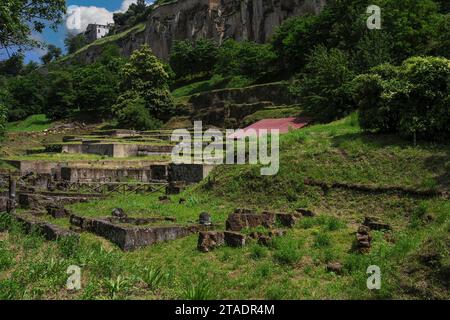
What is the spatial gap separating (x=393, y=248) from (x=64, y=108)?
58915 millimetres

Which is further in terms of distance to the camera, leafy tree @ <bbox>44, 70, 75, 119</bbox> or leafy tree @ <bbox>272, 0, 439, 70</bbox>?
leafy tree @ <bbox>44, 70, 75, 119</bbox>

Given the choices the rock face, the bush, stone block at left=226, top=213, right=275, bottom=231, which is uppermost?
the rock face

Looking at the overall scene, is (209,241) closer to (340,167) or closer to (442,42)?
(340,167)

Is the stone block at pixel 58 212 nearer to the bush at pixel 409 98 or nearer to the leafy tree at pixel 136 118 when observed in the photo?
the bush at pixel 409 98

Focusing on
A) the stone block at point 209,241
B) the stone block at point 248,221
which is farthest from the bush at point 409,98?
the stone block at point 209,241

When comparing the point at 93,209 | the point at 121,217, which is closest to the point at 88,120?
the point at 93,209

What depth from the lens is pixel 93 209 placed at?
17.9 meters

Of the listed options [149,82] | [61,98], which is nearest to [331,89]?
[149,82]

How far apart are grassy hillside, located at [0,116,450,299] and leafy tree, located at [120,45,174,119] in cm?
3445

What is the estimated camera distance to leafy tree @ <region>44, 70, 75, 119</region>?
62.5 meters

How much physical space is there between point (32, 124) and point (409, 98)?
185 feet

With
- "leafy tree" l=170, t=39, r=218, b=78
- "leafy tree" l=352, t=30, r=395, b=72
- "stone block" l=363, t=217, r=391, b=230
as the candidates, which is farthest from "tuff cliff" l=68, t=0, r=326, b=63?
"stone block" l=363, t=217, r=391, b=230

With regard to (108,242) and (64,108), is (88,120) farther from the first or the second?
(108,242)

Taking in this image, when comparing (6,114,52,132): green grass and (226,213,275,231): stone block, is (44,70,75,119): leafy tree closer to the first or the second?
(6,114,52,132): green grass
